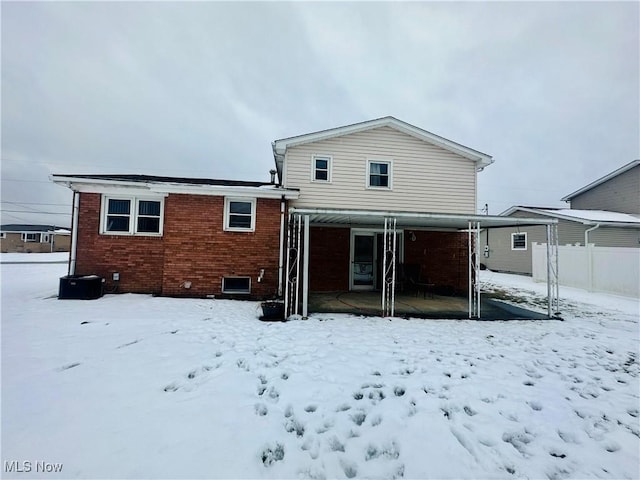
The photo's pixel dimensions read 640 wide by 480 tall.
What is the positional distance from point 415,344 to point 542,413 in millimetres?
2179

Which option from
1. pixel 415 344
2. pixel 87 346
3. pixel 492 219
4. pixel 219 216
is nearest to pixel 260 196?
pixel 219 216

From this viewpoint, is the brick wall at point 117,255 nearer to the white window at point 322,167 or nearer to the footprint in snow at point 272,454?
the white window at point 322,167

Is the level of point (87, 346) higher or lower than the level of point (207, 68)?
lower

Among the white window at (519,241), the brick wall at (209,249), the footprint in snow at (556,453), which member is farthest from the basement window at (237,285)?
the white window at (519,241)

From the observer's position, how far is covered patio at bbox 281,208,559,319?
23.0 feet

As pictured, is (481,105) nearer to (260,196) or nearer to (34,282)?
(260,196)

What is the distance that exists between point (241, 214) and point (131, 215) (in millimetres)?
3617

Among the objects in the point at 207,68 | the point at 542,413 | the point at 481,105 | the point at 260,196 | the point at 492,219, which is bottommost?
the point at 542,413

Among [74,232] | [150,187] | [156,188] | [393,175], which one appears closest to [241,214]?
[156,188]

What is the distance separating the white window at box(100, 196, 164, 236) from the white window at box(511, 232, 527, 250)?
21710mm

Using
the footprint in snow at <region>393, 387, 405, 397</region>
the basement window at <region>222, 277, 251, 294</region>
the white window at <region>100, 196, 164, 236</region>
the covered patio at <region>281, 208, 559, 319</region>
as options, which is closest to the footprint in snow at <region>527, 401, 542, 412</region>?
the footprint in snow at <region>393, 387, 405, 397</region>

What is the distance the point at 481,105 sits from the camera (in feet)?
94.1

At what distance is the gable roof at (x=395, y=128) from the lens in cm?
1032

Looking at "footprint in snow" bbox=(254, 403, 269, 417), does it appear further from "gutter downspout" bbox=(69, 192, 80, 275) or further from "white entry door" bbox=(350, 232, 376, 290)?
"gutter downspout" bbox=(69, 192, 80, 275)
